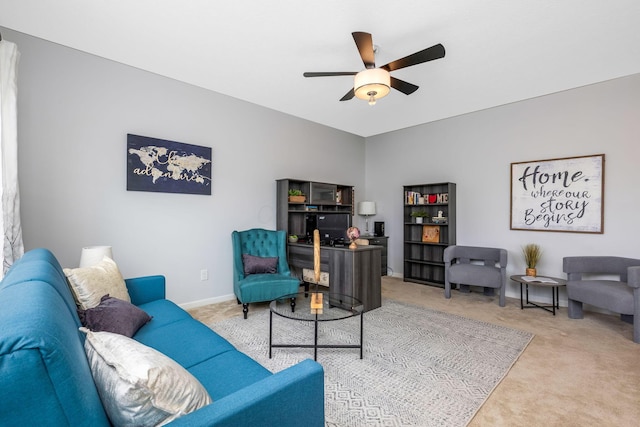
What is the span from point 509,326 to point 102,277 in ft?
12.1

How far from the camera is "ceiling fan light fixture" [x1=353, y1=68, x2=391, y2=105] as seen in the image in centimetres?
252

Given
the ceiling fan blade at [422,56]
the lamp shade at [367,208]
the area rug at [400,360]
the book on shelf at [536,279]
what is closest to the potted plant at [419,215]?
the lamp shade at [367,208]

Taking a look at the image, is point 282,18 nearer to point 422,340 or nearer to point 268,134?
point 268,134

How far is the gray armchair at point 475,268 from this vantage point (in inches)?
150

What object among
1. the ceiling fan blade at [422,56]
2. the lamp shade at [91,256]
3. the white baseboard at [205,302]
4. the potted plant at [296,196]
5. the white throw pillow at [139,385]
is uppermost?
the ceiling fan blade at [422,56]

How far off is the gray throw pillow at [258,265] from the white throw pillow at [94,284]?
160 cm

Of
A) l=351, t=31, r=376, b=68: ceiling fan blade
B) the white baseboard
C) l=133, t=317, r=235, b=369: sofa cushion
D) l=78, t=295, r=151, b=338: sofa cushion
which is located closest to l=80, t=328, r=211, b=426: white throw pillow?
l=133, t=317, r=235, b=369: sofa cushion

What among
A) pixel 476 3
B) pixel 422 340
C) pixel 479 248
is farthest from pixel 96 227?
pixel 479 248

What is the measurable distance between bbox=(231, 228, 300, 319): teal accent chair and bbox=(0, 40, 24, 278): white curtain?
Result: 6.24ft

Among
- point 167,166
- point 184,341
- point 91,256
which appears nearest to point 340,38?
point 167,166

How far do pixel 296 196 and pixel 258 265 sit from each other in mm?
1357

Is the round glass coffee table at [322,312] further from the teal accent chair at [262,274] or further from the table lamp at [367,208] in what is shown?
the table lamp at [367,208]

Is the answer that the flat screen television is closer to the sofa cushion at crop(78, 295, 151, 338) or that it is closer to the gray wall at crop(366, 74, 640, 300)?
the gray wall at crop(366, 74, 640, 300)

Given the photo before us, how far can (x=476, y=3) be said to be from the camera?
223 cm
